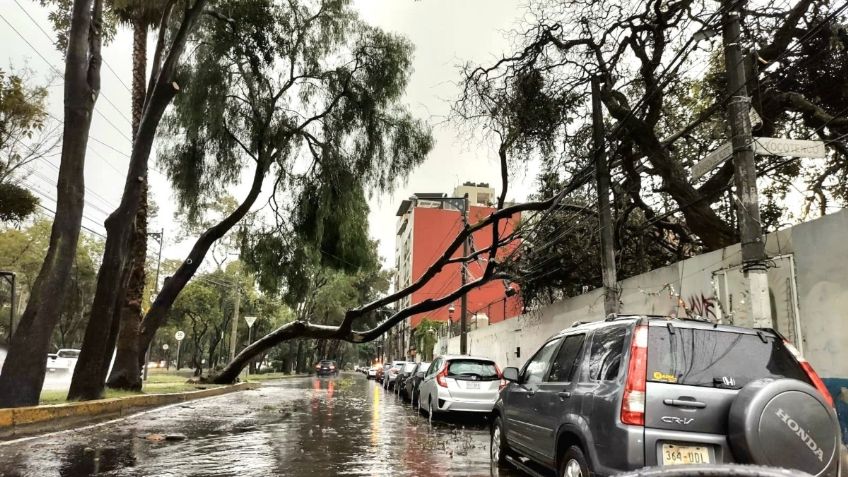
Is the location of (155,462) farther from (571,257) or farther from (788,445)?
(571,257)

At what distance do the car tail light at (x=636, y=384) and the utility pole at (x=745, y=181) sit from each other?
9.93 ft

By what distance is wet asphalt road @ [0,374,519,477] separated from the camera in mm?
7176

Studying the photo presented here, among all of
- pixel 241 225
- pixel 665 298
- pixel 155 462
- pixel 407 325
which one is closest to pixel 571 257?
pixel 665 298

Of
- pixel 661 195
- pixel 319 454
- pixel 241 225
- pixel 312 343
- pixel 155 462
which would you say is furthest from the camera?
pixel 312 343

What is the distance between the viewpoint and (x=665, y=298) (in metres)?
11.8

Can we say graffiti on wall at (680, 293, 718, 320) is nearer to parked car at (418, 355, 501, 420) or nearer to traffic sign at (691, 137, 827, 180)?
traffic sign at (691, 137, 827, 180)

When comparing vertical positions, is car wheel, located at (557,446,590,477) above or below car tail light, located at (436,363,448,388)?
below

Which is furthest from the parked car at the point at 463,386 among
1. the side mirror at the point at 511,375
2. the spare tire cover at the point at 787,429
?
the spare tire cover at the point at 787,429

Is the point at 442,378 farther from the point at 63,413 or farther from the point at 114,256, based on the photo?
the point at 114,256

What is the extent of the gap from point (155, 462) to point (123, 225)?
23.1ft

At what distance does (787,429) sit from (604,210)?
8695mm

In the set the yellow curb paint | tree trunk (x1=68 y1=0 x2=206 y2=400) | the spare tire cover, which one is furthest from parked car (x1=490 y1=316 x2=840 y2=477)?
tree trunk (x1=68 y1=0 x2=206 y2=400)

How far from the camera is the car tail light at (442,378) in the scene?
12.9 metres

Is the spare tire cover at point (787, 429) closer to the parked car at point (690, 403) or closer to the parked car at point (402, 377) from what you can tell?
the parked car at point (690, 403)
